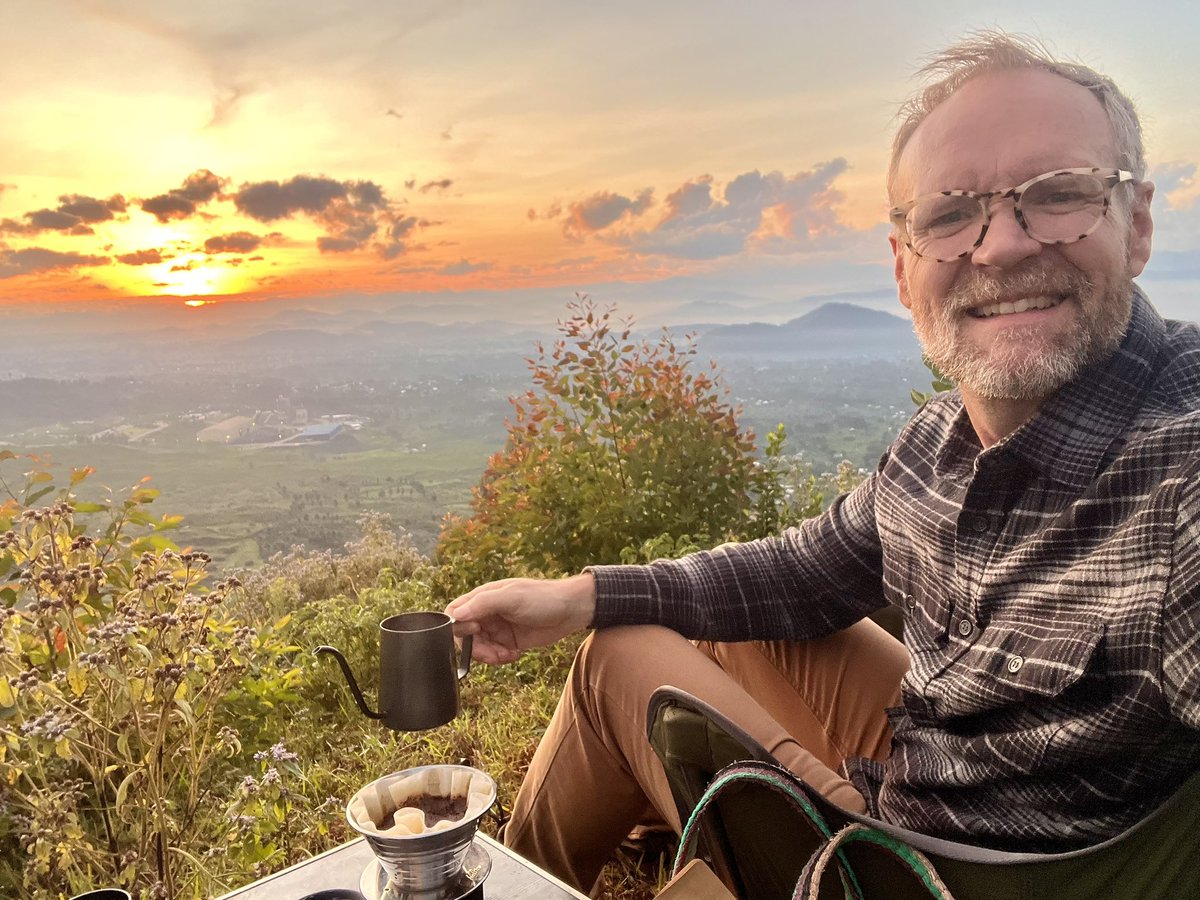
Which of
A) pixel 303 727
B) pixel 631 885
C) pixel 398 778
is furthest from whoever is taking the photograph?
pixel 303 727

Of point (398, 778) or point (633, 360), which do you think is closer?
point (398, 778)

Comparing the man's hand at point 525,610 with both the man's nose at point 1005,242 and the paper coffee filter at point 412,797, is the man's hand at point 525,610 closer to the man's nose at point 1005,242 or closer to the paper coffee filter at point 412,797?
the paper coffee filter at point 412,797

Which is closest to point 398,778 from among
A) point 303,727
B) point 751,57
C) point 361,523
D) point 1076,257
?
point 1076,257

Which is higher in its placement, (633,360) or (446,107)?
(446,107)

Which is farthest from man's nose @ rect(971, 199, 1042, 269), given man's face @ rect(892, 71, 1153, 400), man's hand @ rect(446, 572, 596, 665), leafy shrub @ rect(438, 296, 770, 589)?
leafy shrub @ rect(438, 296, 770, 589)

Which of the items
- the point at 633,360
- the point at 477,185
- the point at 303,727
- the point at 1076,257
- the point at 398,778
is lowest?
the point at 303,727

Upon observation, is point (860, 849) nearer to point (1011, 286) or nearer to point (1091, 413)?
point (1091, 413)

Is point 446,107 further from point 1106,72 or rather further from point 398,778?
point 398,778

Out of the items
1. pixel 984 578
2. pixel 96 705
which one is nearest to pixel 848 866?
pixel 984 578
